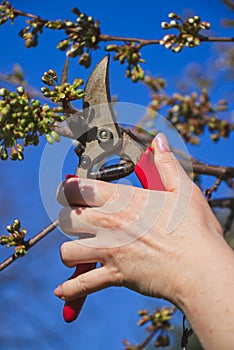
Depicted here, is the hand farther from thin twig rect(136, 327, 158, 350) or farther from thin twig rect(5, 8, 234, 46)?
thin twig rect(136, 327, 158, 350)

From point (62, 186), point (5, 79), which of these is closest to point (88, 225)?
point (62, 186)

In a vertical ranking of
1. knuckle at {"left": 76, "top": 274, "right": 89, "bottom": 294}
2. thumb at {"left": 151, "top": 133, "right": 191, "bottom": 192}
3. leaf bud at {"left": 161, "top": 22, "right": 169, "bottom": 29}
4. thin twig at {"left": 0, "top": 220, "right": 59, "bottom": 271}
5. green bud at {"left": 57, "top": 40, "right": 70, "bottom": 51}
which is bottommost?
knuckle at {"left": 76, "top": 274, "right": 89, "bottom": 294}

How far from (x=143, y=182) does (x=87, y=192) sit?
20cm

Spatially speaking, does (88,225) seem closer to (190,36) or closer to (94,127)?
(94,127)

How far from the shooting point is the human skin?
3.92 ft

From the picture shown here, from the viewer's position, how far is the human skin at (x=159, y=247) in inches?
47.1

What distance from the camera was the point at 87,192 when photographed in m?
1.39

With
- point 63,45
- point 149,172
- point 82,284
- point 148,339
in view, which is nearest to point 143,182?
point 149,172

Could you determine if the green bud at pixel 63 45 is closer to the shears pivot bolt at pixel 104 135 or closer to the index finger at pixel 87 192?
the shears pivot bolt at pixel 104 135

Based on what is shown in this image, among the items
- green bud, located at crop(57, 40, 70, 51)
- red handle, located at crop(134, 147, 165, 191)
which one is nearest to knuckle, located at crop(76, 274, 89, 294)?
red handle, located at crop(134, 147, 165, 191)

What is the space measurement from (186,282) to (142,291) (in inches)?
4.8

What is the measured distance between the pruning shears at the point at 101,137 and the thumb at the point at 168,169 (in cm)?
14

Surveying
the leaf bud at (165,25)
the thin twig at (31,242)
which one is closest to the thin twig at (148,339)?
the thin twig at (31,242)

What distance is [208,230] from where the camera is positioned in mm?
1312
